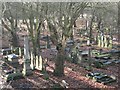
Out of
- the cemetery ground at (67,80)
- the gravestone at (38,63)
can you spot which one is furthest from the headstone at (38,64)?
the cemetery ground at (67,80)

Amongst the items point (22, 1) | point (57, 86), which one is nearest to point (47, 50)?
point (22, 1)

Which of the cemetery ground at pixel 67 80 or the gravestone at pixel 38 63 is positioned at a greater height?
the gravestone at pixel 38 63

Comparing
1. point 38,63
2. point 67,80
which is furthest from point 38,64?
point 67,80

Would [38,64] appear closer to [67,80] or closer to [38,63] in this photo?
[38,63]

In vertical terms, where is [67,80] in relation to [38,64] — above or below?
below

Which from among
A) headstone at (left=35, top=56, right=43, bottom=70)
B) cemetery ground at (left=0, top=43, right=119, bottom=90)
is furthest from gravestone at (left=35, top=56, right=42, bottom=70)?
cemetery ground at (left=0, top=43, right=119, bottom=90)

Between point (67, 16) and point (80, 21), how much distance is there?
31.9 meters

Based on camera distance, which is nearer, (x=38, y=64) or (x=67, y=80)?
(x=67, y=80)

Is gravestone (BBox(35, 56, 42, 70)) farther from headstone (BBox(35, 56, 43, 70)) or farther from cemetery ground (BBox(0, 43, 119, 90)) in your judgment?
cemetery ground (BBox(0, 43, 119, 90))

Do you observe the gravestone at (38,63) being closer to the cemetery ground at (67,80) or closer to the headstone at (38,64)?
the headstone at (38,64)

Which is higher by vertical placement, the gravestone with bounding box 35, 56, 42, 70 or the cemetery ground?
the gravestone with bounding box 35, 56, 42, 70

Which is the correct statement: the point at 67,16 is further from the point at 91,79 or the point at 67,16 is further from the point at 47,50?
the point at 47,50

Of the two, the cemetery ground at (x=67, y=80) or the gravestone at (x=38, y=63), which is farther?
the gravestone at (x=38, y=63)

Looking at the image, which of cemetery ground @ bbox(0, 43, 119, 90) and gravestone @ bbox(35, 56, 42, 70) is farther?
gravestone @ bbox(35, 56, 42, 70)
